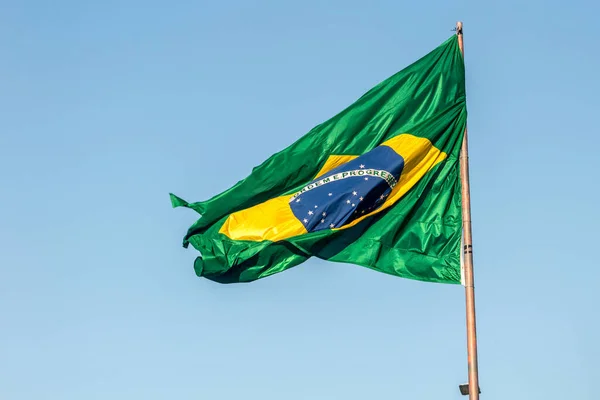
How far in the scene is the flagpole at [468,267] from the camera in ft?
57.0

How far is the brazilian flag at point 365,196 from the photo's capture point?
19.8 metres

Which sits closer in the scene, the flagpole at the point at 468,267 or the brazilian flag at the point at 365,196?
the flagpole at the point at 468,267

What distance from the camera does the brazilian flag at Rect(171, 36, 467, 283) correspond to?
19.8 metres

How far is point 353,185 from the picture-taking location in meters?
20.1

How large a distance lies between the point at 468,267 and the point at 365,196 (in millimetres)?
2622

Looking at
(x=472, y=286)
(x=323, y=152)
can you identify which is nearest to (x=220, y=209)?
(x=323, y=152)

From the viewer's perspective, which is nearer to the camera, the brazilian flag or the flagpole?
the flagpole

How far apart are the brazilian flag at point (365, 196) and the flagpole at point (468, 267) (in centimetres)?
62

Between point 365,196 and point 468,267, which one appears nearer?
point 468,267

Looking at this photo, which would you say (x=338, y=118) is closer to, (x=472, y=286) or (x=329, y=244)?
(x=329, y=244)

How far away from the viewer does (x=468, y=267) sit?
18438 millimetres

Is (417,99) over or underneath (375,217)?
over

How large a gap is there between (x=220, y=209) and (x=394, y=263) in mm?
3651

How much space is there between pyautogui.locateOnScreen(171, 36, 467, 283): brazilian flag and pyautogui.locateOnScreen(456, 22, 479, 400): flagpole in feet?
2.04
